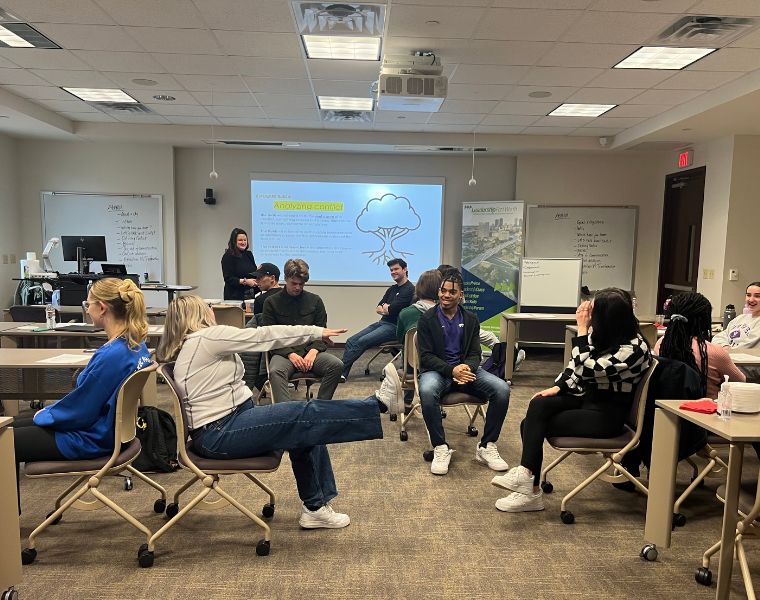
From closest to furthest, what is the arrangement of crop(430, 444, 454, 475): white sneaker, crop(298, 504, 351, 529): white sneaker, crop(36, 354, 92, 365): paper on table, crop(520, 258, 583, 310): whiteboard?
crop(298, 504, 351, 529): white sneaker < crop(36, 354, 92, 365): paper on table < crop(430, 444, 454, 475): white sneaker < crop(520, 258, 583, 310): whiteboard

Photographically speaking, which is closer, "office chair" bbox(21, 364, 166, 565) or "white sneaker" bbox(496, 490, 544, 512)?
"office chair" bbox(21, 364, 166, 565)

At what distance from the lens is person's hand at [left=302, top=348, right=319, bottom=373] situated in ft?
12.9

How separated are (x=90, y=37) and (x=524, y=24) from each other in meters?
3.15

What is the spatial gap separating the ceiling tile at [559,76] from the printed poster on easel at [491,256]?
2661 mm

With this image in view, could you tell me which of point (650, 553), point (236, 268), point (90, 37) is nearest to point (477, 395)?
point (650, 553)

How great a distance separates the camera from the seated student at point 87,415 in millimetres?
2227

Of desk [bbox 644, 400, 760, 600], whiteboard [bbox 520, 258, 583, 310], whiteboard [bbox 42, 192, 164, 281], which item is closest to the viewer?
desk [bbox 644, 400, 760, 600]

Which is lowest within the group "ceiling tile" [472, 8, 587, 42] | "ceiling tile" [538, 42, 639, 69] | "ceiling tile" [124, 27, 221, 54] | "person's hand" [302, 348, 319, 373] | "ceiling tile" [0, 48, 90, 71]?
"person's hand" [302, 348, 319, 373]

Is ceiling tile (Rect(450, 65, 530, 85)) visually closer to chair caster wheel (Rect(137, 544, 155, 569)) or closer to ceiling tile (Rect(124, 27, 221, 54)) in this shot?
ceiling tile (Rect(124, 27, 221, 54))

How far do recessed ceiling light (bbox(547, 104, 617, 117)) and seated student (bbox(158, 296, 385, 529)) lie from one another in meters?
4.59

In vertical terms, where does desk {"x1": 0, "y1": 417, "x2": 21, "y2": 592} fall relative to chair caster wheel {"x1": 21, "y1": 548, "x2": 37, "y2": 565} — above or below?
above

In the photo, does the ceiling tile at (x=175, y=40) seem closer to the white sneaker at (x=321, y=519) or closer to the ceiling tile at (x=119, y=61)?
the ceiling tile at (x=119, y=61)

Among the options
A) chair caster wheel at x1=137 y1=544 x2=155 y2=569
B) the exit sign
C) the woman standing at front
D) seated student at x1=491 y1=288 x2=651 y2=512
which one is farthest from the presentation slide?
chair caster wheel at x1=137 y1=544 x2=155 y2=569

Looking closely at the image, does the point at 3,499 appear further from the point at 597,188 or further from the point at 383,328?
the point at 597,188
